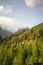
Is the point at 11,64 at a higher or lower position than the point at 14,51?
lower

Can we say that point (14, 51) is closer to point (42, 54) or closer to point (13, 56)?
point (13, 56)

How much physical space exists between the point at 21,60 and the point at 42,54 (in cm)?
1977

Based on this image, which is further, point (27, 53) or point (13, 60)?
point (27, 53)

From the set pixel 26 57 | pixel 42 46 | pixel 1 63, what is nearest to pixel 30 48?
pixel 42 46

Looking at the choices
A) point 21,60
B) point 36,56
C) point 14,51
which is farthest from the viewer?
point 14,51

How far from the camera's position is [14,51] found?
5148 inches

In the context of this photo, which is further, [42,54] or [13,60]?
[42,54]

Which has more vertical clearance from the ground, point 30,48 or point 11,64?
point 30,48

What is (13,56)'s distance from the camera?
123000 millimetres

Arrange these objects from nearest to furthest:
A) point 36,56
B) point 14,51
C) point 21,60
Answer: point 21,60
point 36,56
point 14,51

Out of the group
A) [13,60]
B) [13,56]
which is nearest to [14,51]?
[13,56]

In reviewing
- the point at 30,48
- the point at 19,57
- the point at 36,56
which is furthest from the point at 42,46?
the point at 19,57

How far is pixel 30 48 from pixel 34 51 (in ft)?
36.5

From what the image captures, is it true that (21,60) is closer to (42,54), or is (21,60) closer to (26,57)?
(26,57)
